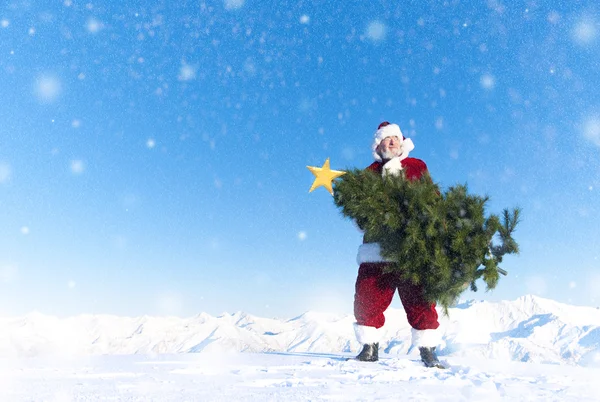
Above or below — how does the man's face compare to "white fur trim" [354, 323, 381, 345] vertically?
above

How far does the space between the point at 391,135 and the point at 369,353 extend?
2920 millimetres

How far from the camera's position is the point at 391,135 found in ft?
24.1

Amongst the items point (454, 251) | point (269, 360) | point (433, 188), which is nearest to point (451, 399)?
point (454, 251)

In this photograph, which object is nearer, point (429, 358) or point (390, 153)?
point (429, 358)

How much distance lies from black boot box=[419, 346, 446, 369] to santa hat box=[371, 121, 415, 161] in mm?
2549

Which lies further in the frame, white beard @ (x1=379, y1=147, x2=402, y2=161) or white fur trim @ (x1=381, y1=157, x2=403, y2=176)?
white beard @ (x1=379, y1=147, x2=402, y2=161)

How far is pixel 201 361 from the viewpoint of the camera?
6.75m

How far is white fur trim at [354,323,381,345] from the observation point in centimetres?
678

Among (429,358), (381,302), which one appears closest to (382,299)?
(381,302)

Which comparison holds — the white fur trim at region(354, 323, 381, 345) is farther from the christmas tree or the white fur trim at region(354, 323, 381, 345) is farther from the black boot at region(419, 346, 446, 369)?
the christmas tree

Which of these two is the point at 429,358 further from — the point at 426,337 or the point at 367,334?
the point at 367,334

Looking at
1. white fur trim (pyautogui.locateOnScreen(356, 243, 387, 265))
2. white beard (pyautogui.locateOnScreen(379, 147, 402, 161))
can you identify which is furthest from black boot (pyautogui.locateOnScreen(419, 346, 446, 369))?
white beard (pyautogui.locateOnScreen(379, 147, 402, 161))

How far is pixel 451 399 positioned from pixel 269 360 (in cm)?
326

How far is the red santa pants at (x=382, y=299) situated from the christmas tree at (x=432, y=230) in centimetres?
33
